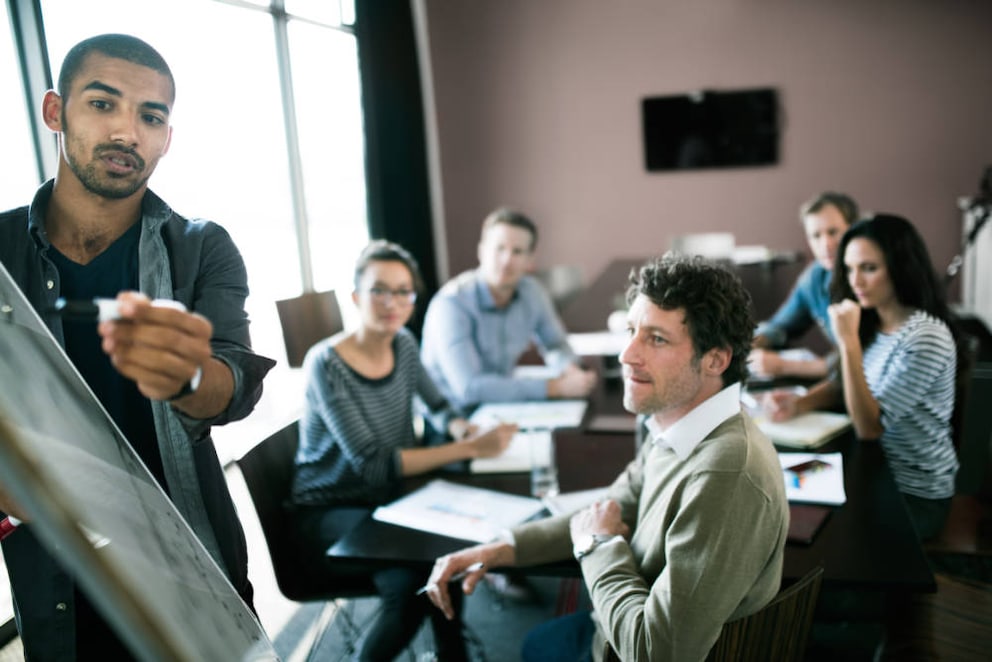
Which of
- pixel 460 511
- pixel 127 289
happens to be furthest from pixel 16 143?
pixel 460 511

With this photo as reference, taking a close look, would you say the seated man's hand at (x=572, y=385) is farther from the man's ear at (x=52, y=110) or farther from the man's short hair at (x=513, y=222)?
the man's ear at (x=52, y=110)

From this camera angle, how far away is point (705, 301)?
1258 mm

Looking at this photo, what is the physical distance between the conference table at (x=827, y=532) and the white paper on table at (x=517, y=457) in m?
0.02

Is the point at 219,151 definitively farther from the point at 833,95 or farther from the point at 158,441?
the point at 833,95

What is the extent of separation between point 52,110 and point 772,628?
1053mm

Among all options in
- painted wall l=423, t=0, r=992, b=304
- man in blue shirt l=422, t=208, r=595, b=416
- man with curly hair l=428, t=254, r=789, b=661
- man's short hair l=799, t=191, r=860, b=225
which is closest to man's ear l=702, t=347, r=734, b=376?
man with curly hair l=428, t=254, r=789, b=661

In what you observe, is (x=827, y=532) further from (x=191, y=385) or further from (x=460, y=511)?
(x=191, y=385)

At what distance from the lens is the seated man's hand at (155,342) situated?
20.2 inches

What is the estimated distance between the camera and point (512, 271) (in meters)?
2.85

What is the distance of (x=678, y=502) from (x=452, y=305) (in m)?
1.67

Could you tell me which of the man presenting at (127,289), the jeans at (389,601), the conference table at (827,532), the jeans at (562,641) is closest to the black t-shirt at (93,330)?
the man presenting at (127,289)

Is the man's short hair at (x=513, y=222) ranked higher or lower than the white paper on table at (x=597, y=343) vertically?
higher

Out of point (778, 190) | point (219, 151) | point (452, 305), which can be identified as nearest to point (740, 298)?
point (219, 151)

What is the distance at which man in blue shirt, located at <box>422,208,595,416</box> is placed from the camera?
100 inches
